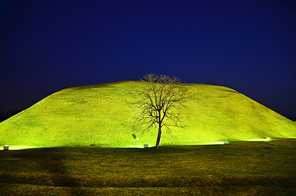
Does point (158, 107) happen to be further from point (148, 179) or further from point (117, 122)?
point (148, 179)

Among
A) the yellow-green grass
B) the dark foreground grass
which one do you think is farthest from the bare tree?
the dark foreground grass

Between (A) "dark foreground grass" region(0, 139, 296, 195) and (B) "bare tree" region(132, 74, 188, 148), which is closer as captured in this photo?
(A) "dark foreground grass" region(0, 139, 296, 195)

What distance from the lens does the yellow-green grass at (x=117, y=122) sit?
118 feet

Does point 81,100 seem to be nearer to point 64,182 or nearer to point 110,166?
point 110,166

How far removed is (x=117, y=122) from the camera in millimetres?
41438

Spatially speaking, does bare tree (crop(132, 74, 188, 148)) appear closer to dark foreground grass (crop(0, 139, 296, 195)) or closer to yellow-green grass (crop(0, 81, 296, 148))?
yellow-green grass (crop(0, 81, 296, 148))

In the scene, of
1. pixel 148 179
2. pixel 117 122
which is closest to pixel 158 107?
pixel 117 122

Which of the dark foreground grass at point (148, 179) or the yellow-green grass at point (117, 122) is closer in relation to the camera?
the dark foreground grass at point (148, 179)

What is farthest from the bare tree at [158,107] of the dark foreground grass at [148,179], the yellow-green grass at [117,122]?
the dark foreground grass at [148,179]

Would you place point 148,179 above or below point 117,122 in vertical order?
above

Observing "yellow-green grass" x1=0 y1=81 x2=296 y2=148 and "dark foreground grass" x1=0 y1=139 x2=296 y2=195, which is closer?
"dark foreground grass" x1=0 y1=139 x2=296 y2=195

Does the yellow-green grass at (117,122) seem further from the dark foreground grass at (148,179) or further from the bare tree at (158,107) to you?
the dark foreground grass at (148,179)

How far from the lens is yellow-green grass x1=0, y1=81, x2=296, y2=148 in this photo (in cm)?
3603

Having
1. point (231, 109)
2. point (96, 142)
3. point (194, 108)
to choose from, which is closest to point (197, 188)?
point (96, 142)
